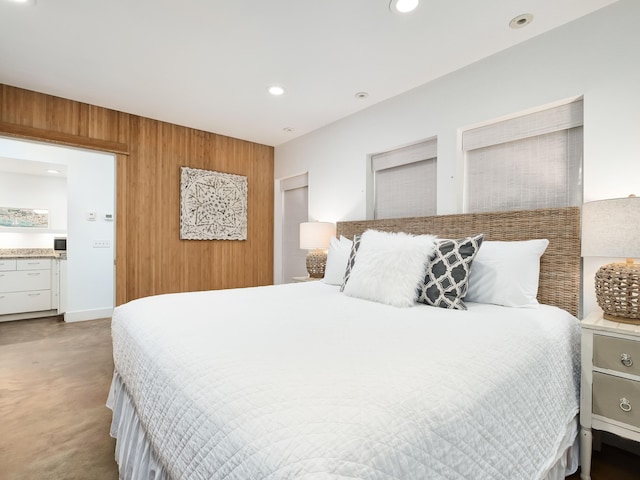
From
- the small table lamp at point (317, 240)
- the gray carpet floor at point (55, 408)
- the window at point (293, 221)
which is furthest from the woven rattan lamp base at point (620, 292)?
the window at point (293, 221)

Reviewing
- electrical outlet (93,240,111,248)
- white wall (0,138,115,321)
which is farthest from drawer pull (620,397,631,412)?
electrical outlet (93,240,111,248)

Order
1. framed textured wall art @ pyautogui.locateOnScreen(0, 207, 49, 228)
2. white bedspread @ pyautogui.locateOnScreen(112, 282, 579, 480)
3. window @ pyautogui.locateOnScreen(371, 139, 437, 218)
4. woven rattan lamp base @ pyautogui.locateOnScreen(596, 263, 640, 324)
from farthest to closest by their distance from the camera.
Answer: framed textured wall art @ pyautogui.locateOnScreen(0, 207, 49, 228), window @ pyautogui.locateOnScreen(371, 139, 437, 218), woven rattan lamp base @ pyautogui.locateOnScreen(596, 263, 640, 324), white bedspread @ pyautogui.locateOnScreen(112, 282, 579, 480)

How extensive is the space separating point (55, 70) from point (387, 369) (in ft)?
11.5

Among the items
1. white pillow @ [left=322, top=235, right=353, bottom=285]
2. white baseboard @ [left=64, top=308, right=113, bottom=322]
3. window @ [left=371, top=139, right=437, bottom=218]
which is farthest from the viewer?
white baseboard @ [left=64, top=308, right=113, bottom=322]

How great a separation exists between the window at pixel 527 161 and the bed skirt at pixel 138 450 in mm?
1431

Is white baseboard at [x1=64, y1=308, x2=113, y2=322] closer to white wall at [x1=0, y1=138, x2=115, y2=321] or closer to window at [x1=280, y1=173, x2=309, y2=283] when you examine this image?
white wall at [x1=0, y1=138, x2=115, y2=321]

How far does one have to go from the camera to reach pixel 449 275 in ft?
6.03

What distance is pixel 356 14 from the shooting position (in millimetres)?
2031

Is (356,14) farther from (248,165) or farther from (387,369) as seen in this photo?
(248,165)

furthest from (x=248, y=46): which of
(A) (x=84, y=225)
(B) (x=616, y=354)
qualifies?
(A) (x=84, y=225)

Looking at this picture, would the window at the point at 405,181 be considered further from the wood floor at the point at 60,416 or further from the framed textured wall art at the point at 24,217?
the framed textured wall art at the point at 24,217

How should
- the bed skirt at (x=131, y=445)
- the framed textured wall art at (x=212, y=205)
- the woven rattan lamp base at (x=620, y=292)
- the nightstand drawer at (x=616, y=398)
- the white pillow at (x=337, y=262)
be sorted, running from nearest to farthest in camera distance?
the bed skirt at (x=131, y=445) → the nightstand drawer at (x=616, y=398) → the woven rattan lamp base at (x=620, y=292) → the white pillow at (x=337, y=262) → the framed textured wall art at (x=212, y=205)

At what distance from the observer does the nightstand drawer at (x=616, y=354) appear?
1374 mm

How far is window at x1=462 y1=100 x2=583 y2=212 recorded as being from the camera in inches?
84.0
